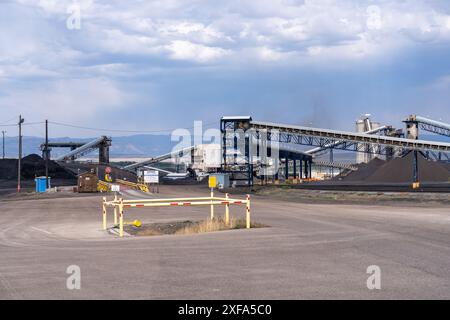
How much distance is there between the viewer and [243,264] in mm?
13359

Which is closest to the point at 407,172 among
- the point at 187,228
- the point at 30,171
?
the point at 30,171

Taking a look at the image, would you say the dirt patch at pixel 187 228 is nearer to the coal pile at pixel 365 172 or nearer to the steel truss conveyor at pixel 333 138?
the steel truss conveyor at pixel 333 138

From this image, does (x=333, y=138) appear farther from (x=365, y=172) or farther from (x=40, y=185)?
(x=40, y=185)

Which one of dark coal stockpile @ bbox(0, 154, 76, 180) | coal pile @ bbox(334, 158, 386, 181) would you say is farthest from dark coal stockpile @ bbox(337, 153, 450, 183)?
dark coal stockpile @ bbox(0, 154, 76, 180)

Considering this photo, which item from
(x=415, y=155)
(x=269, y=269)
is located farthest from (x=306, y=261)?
(x=415, y=155)

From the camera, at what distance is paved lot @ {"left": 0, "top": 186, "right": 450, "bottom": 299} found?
33.9 ft

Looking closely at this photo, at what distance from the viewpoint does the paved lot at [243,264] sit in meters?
10.3

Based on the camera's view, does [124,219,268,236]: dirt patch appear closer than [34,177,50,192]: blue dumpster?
Yes

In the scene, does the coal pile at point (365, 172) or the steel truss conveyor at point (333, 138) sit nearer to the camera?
the steel truss conveyor at point (333, 138)

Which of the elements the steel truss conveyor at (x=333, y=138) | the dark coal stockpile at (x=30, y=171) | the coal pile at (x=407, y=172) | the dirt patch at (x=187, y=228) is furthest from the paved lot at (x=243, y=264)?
the dark coal stockpile at (x=30, y=171)

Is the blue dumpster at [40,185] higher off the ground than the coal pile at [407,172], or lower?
lower

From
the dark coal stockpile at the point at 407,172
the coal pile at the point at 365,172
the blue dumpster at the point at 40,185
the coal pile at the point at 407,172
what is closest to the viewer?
the blue dumpster at the point at 40,185

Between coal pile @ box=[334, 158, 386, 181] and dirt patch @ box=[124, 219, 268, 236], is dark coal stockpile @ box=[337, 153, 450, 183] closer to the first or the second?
coal pile @ box=[334, 158, 386, 181]
